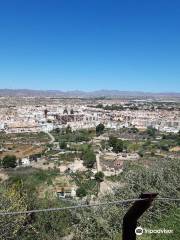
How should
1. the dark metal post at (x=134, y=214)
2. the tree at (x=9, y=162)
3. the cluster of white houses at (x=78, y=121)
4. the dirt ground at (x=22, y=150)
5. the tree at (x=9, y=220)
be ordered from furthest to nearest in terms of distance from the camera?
the cluster of white houses at (x=78, y=121)
the dirt ground at (x=22, y=150)
the tree at (x=9, y=162)
the tree at (x=9, y=220)
the dark metal post at (x=134, y=214)

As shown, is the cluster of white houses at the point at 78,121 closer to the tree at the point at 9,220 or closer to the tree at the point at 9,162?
the tree at the point at 9,162

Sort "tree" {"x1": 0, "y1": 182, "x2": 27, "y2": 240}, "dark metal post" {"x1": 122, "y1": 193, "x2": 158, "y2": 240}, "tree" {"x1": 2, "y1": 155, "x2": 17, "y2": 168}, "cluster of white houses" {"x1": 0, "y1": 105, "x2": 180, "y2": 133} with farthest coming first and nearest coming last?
"cluster of white houses" {"x1": 0, "y1": 105, "x2": 180, "y2": 133}
"tree" {"x1": 2, "y1": 155, "x2": 17, "y2": 168}
"tree" {"x1": 0, "y1": 182, "x2": 27, "y2": 240}
"dark metal post" {"x1": 122, "y1": 193, "x2": 158, "y2": 240}

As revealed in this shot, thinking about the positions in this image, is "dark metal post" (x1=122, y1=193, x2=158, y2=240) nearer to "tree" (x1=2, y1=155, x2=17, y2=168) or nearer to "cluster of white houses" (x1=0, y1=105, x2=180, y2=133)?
"tree" (x1=2, y1=155, x2=17, y2=168)

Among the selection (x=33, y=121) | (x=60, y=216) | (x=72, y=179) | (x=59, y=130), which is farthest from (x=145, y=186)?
(x=33, y=121)

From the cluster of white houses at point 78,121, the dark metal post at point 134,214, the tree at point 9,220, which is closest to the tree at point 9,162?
the tree at point 9,220

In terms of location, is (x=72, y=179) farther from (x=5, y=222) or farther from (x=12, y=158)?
(x=5, y=222)

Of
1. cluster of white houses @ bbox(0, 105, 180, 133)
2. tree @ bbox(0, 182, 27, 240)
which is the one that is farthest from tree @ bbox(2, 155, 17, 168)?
cluster of white houses @ bbox(0, 105, 180, 133)

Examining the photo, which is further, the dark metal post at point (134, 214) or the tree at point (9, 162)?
the tree at point (9, 162)

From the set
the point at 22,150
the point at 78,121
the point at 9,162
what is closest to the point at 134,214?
the point at 9,162
